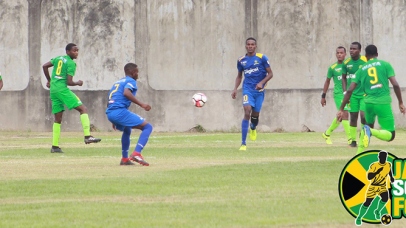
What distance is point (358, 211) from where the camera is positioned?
324 inches

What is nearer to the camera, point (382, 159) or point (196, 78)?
point (382, 159)

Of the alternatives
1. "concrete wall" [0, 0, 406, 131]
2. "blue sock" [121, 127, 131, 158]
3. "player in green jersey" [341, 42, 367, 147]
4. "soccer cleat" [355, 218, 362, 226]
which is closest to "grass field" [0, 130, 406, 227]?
"soccer cleat" [355, 218, 362, 226]

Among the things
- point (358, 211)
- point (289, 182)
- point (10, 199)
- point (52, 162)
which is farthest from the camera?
point (52, 162)

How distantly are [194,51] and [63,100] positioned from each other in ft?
37.4

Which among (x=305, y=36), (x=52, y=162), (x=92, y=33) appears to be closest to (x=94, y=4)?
(x=92, y=33)

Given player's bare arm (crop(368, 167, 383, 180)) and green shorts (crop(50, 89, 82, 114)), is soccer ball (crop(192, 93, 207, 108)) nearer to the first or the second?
green shorts (crop(50, 89, 82, 114))

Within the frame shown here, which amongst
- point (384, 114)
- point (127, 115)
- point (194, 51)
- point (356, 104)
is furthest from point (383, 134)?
point (194, 51)

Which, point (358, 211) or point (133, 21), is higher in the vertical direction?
point (133, 21)

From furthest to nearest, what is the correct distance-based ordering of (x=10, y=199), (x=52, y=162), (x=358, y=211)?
(x=52, y=162), (x=10, y=199), (x=358, y=211)

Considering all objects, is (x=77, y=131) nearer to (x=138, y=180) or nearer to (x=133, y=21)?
(x=133, y=21)

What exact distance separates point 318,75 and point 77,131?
7.80m

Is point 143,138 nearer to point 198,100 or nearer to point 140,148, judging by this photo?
point 140,148

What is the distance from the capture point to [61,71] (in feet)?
64.4

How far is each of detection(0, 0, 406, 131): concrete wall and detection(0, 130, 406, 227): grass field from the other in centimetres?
1100
